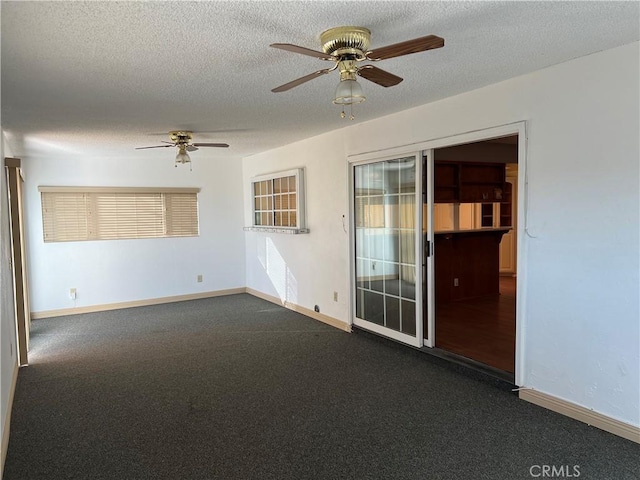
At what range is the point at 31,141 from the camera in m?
5.02

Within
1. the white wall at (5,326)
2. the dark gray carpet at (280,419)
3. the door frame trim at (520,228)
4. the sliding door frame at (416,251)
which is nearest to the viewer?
the dark gray carpet at (280,419)

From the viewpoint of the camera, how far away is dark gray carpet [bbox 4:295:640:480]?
2.44m

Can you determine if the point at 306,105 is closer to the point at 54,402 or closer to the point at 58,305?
the point at 54,402

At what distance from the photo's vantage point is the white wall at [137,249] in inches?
243

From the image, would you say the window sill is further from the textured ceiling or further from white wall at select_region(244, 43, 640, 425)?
white wall at select_region(244, 43, 640, 425)

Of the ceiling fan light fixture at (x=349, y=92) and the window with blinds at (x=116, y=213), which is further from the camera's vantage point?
the window with blinds at (x=116, y=213)

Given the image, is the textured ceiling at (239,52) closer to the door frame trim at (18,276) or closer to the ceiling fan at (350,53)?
the ceiling fan at (350,53)

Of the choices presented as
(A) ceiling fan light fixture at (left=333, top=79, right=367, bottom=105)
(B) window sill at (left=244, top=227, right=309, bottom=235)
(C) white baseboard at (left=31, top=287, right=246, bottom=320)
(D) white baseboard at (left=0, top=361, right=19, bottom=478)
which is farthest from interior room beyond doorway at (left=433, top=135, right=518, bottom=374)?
(D) white baseboard at (left=0, top=361, right=19, bottom=478)

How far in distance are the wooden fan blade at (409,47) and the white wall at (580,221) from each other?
4.43 feet

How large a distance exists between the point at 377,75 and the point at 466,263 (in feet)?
14.5

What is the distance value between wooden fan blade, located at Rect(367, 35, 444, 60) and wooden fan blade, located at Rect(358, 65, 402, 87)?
0.14 metres

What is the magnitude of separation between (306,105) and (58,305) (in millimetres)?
4911

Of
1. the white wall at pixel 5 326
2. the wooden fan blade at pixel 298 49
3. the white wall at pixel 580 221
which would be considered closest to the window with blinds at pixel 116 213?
the white wall at pixel 5 326

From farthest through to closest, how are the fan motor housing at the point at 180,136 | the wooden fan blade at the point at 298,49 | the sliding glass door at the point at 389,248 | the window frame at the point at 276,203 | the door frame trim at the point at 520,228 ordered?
1. the window frame at the point at 276,203
2. the fan motor housing at the point at 180,136
3. the sliding glass door at the point at 389,248
4. the door frame trim at the point at 520,228
5. the wooden fan blade at the point at 298,49
